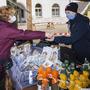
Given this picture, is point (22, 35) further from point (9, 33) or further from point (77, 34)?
point (77, 34)

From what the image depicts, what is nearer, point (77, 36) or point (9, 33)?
point (9, 33)

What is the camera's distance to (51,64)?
21.5ft

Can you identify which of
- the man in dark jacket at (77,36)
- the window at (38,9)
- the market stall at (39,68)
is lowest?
the market stall at (39,68)

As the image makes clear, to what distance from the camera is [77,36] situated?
21.5 ft

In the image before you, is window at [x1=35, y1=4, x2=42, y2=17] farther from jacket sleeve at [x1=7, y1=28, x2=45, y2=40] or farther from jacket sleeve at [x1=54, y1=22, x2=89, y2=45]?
jacket sleeve at [x1=7, y1=28, x2=45, y2=40]

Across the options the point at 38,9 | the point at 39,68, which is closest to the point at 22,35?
the point at 39,68

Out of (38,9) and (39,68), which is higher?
(38,9)

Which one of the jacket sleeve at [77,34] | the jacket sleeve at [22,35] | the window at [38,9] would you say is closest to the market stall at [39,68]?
the jacket sleeve at [77,34]

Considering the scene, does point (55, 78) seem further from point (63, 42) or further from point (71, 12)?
point (71, 12)

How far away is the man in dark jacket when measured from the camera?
6590 mm

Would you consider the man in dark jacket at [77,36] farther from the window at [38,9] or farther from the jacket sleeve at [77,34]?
the window at [38,9]

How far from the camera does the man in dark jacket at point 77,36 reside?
659 cm

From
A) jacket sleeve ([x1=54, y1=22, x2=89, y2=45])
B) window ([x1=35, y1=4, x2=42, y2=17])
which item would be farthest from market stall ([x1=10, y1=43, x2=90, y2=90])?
window ([x1=35, y1=4, x2=42, y2=17])

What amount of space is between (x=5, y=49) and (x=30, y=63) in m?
0.42
